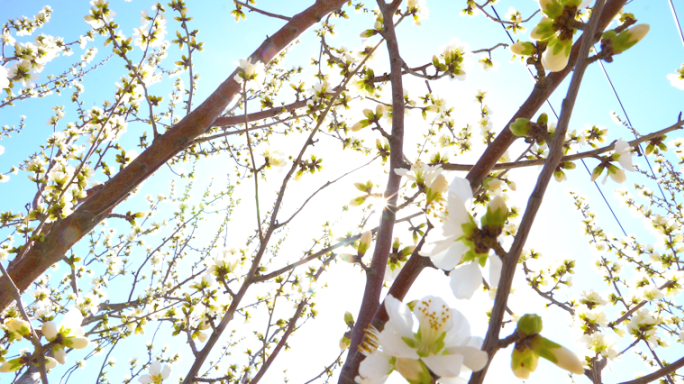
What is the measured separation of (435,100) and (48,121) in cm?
431

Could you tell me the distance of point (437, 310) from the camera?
84 centimetres

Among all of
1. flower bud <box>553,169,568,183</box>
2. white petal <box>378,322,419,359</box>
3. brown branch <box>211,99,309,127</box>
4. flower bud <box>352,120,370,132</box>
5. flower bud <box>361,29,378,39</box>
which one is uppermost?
brown branch <box>211,99,309,127</box>

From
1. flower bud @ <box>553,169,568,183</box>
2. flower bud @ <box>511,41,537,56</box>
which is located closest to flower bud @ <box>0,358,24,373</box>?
flower bud @ <box>511,41,537,56</box>

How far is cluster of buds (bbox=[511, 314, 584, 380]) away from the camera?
0.63 m

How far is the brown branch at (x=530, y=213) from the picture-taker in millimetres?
606

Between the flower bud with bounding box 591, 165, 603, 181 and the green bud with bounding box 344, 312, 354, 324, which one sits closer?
the flower bud with bounding box 591, 165, 603, 181

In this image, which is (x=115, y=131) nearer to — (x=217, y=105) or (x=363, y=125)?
(x=217, y=105)

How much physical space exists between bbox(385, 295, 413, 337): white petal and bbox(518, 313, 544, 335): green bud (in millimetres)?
231

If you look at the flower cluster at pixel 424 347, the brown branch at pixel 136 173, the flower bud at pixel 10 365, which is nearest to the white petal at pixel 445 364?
the flower cluster at pixel 424 347

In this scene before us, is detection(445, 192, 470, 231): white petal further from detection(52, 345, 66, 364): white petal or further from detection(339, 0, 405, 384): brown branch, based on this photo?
detection(52, 345, 66, 364): white petal

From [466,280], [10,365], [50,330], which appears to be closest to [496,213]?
[466,280]

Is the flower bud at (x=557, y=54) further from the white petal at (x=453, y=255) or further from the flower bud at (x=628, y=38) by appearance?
the white petal at (x=453, y=255)

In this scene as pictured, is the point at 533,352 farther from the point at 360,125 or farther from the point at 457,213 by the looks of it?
the point at 360,125

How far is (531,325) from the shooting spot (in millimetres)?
641
